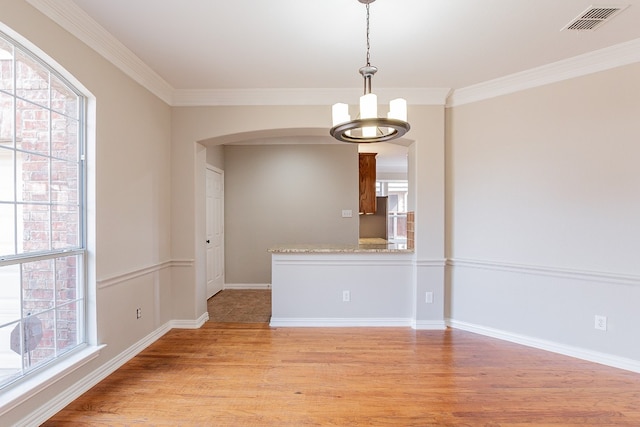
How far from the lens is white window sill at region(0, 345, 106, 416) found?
1.76m

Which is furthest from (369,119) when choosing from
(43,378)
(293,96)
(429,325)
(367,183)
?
(367,183)

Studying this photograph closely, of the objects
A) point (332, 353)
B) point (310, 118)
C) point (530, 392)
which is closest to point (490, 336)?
point (530, 392)

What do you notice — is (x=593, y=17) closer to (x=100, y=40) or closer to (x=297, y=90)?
(x=297, y=90)

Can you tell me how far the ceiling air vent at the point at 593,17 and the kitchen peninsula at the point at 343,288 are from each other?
245 centimetres

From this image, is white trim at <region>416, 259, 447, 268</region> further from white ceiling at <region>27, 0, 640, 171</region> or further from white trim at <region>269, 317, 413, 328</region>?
white ceiling at <region>27, 0, 640, 171</region>

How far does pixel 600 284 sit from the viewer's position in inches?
109

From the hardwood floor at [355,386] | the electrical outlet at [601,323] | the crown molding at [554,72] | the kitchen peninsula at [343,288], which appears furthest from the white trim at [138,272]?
the electrical outlet at [601,323]

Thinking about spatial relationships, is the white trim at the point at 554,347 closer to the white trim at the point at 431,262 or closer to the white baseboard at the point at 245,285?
the white trim at the point at 431,262

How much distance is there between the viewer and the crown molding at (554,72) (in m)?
2.65

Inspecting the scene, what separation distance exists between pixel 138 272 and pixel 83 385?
97 cm

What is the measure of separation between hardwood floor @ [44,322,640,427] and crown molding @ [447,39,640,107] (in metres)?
2.60

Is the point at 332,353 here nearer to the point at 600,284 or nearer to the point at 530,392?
the point at 530,392

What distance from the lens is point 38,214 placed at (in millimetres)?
2078

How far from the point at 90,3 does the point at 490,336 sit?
14.8 feet
